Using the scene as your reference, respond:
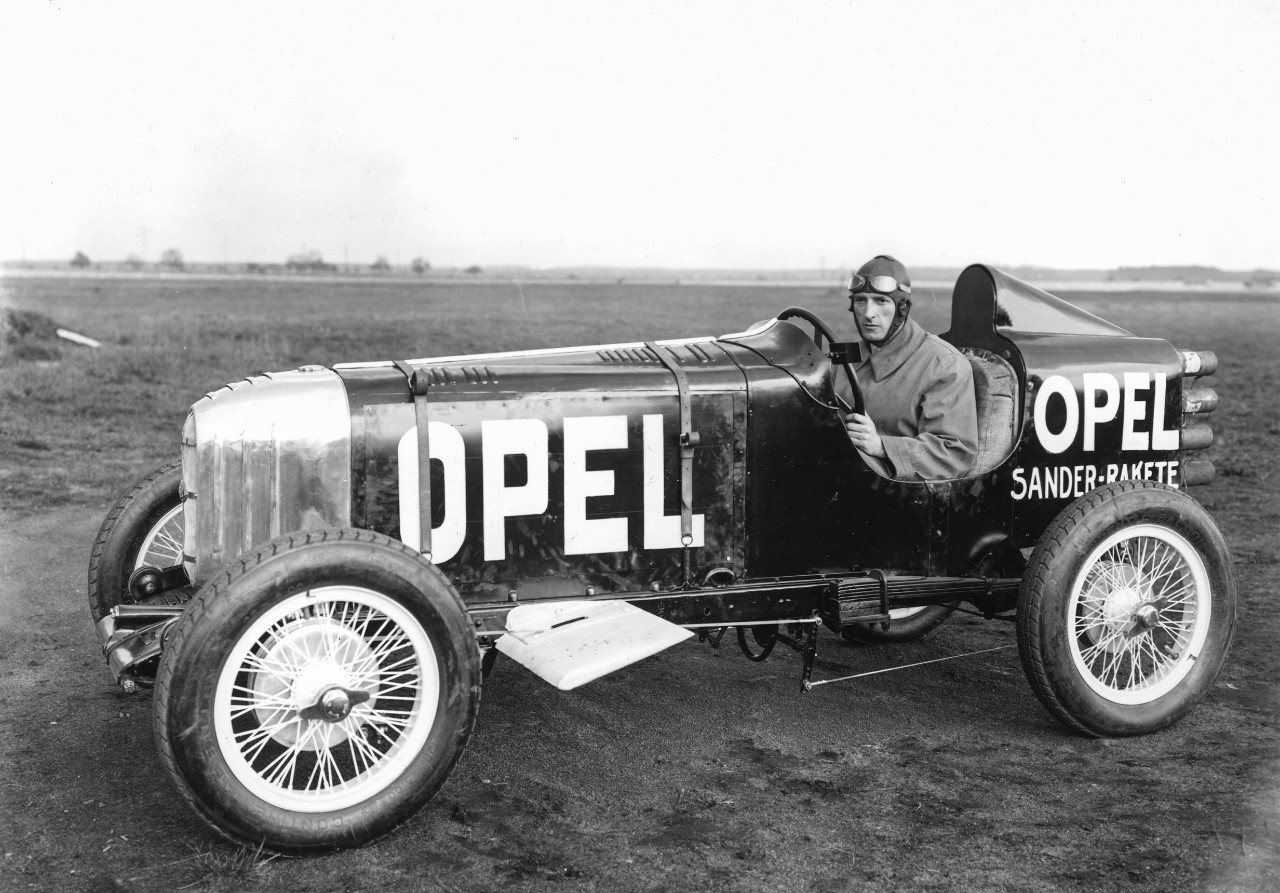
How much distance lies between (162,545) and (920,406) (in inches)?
132

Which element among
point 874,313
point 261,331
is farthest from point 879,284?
point 261,331

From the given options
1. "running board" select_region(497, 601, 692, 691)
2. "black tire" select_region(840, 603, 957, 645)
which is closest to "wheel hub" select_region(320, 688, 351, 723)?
"running board" select_region(497, 601, 692, 691)

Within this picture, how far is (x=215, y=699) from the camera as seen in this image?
331 cm

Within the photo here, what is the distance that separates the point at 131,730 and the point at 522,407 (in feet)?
6.80

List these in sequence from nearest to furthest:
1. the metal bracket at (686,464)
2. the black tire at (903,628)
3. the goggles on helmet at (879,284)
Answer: the metal bracket at (686,464) → the goggles on helmet at (879,284) → the black tire at (903,628)

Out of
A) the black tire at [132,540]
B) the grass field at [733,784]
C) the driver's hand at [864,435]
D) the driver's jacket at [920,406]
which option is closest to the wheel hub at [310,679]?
the grass field at [733,784]

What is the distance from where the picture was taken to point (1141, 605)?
4531 mm

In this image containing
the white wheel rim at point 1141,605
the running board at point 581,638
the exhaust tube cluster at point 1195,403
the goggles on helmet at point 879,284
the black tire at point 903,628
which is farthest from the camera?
the black tire at point 903,628

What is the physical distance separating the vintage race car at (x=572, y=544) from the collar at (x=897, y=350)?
1.30ft

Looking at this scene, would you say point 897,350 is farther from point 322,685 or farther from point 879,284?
point 322,685

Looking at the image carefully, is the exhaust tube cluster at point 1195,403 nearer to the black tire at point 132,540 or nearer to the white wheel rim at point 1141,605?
the white wheel rim at point 1141,605

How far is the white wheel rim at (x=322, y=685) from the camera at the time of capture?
3.39 metres

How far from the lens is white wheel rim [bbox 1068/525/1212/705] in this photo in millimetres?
4477

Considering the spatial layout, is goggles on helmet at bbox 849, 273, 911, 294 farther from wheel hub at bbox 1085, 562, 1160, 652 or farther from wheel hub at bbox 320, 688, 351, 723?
wheel hub at bbox 320, 688, 351, 723
